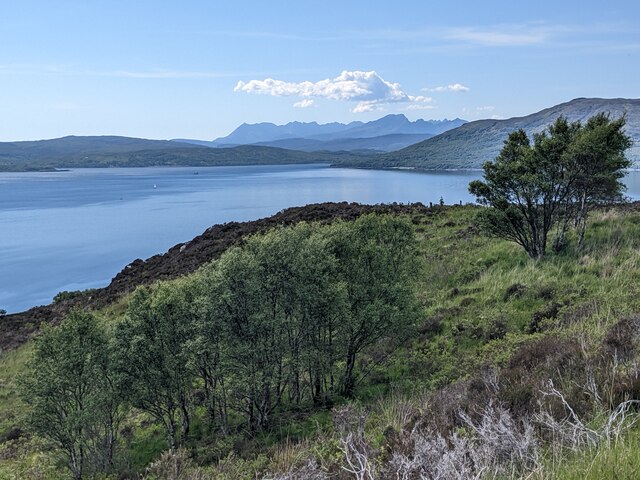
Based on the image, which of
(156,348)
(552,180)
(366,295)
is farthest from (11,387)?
(552,180)

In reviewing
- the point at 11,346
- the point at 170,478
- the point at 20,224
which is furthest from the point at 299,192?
the point at 170,478

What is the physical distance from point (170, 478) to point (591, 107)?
23060cm

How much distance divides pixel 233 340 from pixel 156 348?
2.30m

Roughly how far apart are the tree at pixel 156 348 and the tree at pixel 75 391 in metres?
0.50

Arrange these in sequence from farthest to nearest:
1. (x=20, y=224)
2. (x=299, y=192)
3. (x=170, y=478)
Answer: (x=299, y=192)
(x=20, y=224)
(x=170, y=478)

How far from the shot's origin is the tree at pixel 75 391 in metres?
11.3

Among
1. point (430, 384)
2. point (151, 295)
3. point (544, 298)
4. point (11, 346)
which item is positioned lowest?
point (11, 346)

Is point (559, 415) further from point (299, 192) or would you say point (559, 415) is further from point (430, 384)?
point (299, 192)

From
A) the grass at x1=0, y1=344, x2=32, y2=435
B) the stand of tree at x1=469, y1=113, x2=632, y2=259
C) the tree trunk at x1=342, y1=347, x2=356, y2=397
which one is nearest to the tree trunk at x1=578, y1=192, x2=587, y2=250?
the stand of tree at x1=469, y1=113, x2=632, y2=259

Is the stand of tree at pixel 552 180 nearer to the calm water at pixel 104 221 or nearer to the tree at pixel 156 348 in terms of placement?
the tree at pixel 156 348

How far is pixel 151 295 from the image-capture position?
12242 millimetres

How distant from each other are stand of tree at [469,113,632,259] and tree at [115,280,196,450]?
13122 mm

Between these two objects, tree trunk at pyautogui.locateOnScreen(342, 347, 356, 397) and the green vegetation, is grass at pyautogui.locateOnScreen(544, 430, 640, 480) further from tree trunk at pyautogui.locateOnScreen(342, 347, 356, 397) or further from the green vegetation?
tree trunk at pyautogui.locateOnScreen(342, 347, 356, 397)

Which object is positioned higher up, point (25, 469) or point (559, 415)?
point (559, 415)
